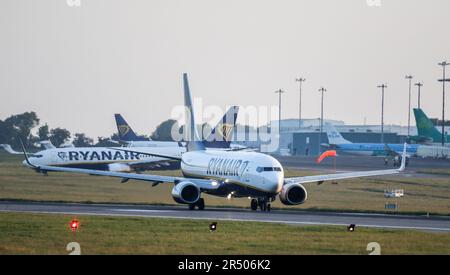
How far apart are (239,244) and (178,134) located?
470 feet

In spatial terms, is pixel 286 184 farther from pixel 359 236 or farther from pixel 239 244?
pixel 239 244

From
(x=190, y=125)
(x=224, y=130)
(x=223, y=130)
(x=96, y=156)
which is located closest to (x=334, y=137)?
(x=96, y=156)

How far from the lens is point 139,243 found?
112 feet

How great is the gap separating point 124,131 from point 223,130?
70176 mm

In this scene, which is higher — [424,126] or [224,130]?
[224,130]

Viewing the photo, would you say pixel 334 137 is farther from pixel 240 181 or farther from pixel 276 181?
pixel 276 181

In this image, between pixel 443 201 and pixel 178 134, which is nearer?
pixel 443 201

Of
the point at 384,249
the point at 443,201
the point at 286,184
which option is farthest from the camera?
the point at 443,201

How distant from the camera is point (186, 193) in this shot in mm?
56469

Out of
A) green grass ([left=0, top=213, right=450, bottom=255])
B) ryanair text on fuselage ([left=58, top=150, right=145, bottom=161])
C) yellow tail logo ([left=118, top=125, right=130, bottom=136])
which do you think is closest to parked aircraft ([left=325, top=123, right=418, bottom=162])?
yellow tail logo ([left=118, top=125, right=130, bottom=136])

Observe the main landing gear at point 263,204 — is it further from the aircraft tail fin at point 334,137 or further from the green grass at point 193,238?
the aircraft tail fin at point 334,137
